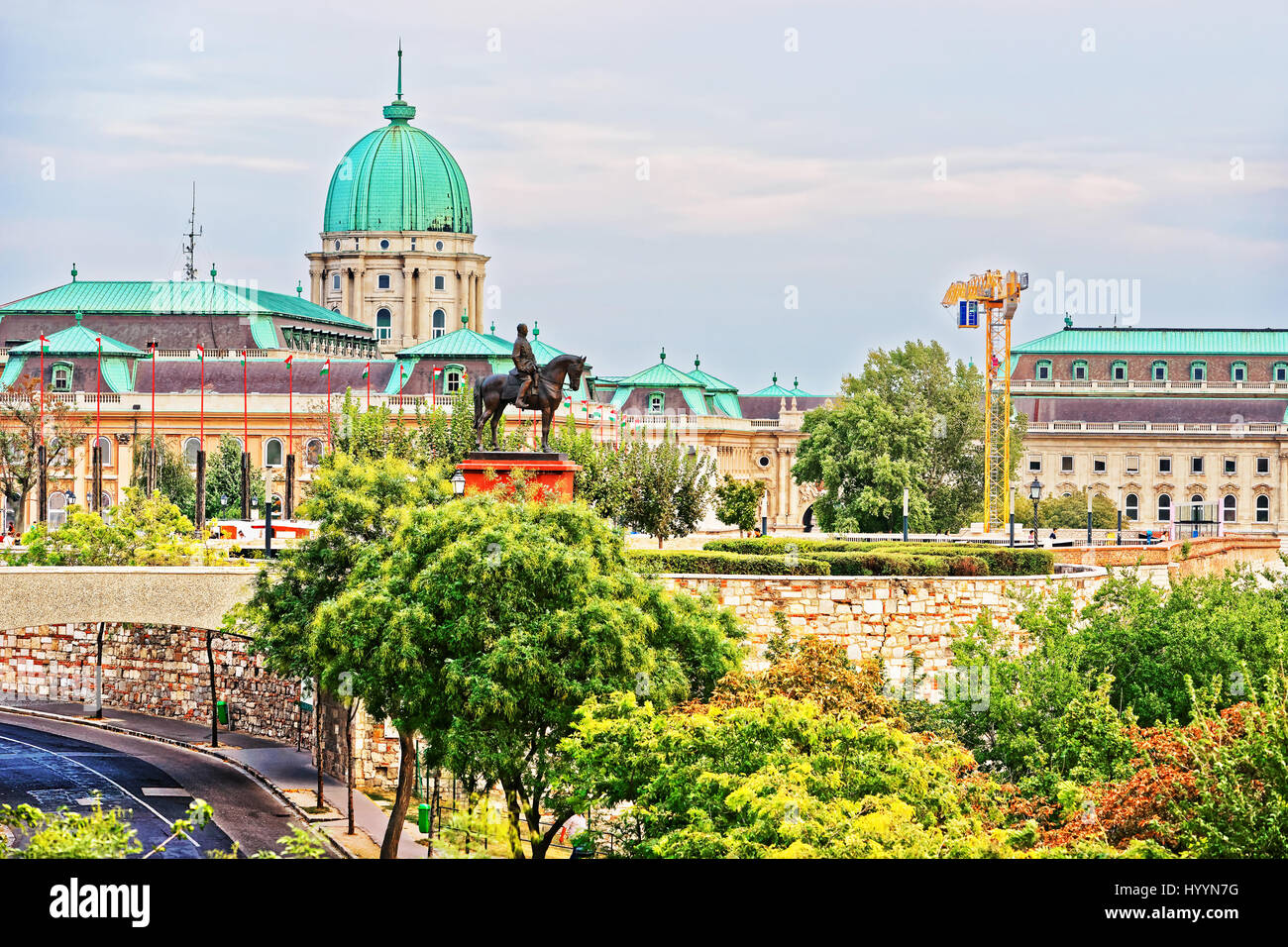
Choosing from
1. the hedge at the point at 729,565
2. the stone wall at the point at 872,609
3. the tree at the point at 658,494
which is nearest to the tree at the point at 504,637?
the stone wall at the point at 872,609

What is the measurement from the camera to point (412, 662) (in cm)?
3050

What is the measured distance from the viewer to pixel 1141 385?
153125 mm

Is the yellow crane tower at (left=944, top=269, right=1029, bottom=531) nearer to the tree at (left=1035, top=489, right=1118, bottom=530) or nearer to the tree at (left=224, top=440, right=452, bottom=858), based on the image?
the tree at (left=1035, top=489, right=1118, bottom=530)

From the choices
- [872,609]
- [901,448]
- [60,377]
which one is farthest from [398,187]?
[872,609]

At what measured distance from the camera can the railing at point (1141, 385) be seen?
152 m

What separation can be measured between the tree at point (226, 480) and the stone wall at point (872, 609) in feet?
213

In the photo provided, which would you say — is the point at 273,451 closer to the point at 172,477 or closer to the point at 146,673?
the point at 172,477

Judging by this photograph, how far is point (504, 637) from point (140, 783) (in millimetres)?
15400

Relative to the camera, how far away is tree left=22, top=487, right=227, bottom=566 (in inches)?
1993

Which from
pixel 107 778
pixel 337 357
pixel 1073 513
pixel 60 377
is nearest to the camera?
pixel 107 778

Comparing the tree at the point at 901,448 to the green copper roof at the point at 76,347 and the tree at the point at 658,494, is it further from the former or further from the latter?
the green copper roof at the point at 76,347

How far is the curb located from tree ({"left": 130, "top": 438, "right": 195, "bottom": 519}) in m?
48.9

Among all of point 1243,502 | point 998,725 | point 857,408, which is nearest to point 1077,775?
point 998,725
